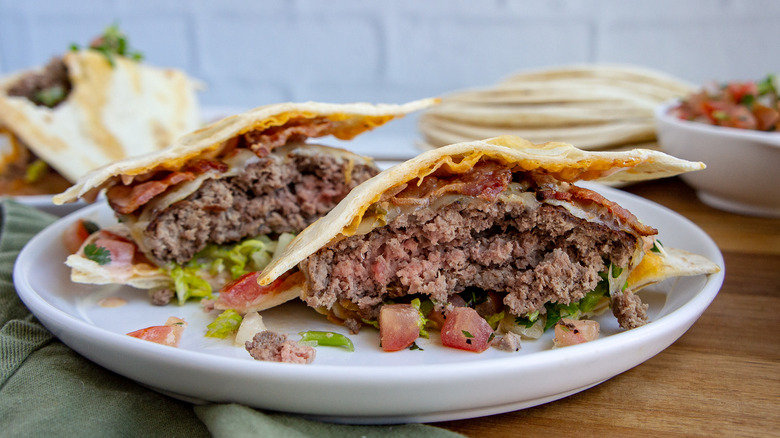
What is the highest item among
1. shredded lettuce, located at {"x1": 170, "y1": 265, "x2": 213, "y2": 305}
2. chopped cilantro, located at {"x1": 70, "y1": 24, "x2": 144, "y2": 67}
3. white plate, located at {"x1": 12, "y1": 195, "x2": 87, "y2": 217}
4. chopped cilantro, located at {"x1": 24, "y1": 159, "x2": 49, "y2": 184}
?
chopped cilantro, located at {"x1": 70, "y1": 24, "x2": 144, "y2": 67}

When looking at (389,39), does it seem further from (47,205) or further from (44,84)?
(47,205)

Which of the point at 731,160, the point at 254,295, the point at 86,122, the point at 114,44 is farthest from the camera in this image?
the point at 114,44

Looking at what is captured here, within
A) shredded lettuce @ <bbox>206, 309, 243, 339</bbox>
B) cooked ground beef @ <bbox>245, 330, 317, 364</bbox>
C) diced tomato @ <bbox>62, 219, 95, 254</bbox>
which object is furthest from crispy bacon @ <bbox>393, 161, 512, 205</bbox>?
diced tomato @ <bbox>62, 219, 95, 254</bbox>

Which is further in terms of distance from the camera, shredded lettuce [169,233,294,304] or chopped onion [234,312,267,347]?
shredded lettuce [169,233,294,304]

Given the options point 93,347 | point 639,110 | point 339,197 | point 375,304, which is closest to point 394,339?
point 375,304

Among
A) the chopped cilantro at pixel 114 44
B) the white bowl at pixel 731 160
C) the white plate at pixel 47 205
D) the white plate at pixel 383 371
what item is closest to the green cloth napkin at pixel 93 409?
the white plate at pixel 383 371

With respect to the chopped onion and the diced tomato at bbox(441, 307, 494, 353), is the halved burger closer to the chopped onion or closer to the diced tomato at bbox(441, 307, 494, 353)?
the chopped onion

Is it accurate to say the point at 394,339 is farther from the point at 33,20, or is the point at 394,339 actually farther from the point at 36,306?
the point at 33,20

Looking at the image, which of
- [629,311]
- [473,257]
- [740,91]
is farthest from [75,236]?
[740,91]
